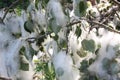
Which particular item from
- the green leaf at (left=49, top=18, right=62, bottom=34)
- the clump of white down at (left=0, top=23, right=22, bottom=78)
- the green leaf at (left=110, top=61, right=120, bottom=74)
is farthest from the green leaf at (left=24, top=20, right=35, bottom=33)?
the green leaf at (left=110, top=61, right=120, bottom=74)

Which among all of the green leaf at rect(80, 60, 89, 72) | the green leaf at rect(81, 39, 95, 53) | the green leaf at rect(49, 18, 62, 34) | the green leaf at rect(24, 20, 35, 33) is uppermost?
the green leaf at rect(49, 18, 62, 34)

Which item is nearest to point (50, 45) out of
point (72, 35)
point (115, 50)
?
point (72, 35)

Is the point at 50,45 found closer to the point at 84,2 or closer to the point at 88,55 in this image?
the point at 88,55

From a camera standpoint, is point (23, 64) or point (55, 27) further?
point (23, 64)

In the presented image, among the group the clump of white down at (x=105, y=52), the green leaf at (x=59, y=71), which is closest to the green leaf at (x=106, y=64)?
the clump of white down at (x=105, y=52)

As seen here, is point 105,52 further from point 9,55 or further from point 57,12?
point 9,55

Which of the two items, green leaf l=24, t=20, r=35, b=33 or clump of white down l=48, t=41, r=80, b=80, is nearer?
clump of white down l=48, t=41, r=80, b=80

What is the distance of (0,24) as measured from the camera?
1.28m

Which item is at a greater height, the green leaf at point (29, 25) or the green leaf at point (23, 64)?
the green leaf at point (29, 25)

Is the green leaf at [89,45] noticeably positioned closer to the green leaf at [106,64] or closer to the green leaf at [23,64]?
the green leaf at [106,64]

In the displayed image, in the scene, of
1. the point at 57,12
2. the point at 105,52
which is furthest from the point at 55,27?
the point at 105,52

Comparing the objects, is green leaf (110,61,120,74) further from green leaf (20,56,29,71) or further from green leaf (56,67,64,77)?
green leaf (20,56,29,71)

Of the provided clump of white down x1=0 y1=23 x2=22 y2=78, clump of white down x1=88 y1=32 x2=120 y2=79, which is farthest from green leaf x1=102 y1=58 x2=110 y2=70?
clump of white down x1=0 y1=23 x2=22 y2=78

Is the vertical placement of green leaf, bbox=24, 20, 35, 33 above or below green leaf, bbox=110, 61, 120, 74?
above
